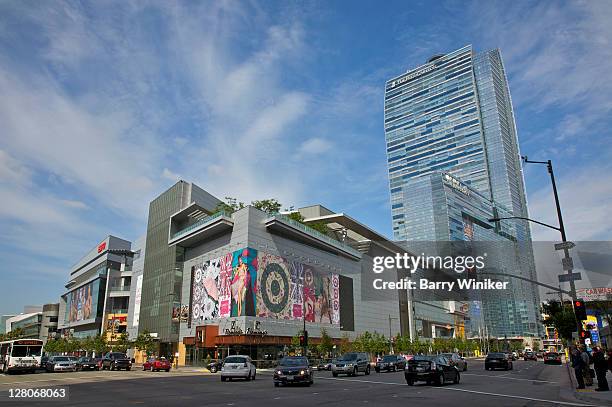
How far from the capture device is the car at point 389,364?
45.3 meters

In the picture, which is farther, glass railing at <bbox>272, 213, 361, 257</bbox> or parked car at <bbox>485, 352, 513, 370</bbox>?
glass railing at <bbox>272, 213, 361, 257</bbox>

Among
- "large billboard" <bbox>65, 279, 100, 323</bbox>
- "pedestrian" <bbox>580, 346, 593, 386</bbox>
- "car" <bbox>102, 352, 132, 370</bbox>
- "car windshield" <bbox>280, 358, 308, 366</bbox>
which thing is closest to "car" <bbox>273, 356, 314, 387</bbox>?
"car windshield" <bbox>280, 358, 308, 366</bbox>

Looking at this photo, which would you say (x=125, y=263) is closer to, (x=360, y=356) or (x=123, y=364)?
(x=123, y=364)

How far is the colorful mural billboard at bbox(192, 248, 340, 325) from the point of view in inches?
2625

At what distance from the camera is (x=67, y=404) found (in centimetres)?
1496

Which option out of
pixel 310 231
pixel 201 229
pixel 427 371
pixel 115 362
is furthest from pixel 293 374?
pixel 310 231

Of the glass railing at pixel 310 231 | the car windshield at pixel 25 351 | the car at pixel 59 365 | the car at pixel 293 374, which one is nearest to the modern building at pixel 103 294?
the glass railing at pixel 310 231

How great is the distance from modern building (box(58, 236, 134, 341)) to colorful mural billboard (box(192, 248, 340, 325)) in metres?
40.4

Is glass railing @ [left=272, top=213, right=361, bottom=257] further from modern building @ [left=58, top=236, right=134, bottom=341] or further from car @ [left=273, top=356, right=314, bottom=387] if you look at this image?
modern building @ [left=58, top=236, right=134, bottom=341]

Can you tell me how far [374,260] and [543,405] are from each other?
95481 mm

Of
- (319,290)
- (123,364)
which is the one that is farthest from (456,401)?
(319,290)

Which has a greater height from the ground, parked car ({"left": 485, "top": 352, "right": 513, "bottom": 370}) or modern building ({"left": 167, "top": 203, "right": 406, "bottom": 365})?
modern building ({"left": 167, "top": 203, "right": 406, "bottom": 365})

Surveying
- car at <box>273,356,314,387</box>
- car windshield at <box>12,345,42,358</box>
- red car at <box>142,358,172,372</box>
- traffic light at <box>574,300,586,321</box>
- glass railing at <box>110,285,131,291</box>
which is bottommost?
red car at <box>142,358,172,372</box>

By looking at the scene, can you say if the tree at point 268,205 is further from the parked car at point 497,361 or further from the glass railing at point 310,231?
the parked car at point 497,361
